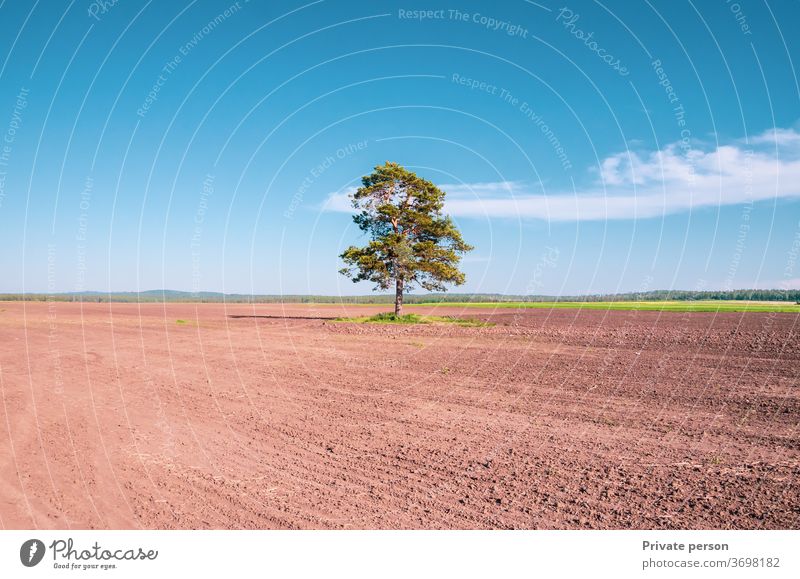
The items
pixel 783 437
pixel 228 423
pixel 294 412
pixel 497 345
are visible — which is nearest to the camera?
pixel 783 437

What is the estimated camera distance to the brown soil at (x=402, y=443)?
A: 275 inches

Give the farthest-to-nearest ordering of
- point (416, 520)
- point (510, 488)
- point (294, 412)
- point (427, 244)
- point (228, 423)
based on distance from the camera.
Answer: point (427, 244) → point (294, 412) → point (228, 423) → point (510, 488) → point (416, 520)

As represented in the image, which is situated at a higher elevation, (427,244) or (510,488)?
(427,244)

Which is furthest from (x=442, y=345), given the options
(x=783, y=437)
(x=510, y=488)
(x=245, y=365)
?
(x=510, y=488)

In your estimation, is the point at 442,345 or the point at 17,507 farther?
the point at 442,345

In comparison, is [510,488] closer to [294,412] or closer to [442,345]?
[294,412]

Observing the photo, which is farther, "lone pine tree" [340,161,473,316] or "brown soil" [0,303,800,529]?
"lone pine tree" [340,161,473,316]

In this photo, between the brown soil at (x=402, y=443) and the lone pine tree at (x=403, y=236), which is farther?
the lone pine tree at (x=403, y=236)

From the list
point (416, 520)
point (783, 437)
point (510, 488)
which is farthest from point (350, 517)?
point (783, 437)

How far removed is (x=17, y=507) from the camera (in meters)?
7.08

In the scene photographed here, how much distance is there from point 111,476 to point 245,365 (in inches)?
490

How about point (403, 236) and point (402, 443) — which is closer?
point (402, 443)

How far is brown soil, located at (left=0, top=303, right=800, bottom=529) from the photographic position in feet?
22.9

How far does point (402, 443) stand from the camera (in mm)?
10148
